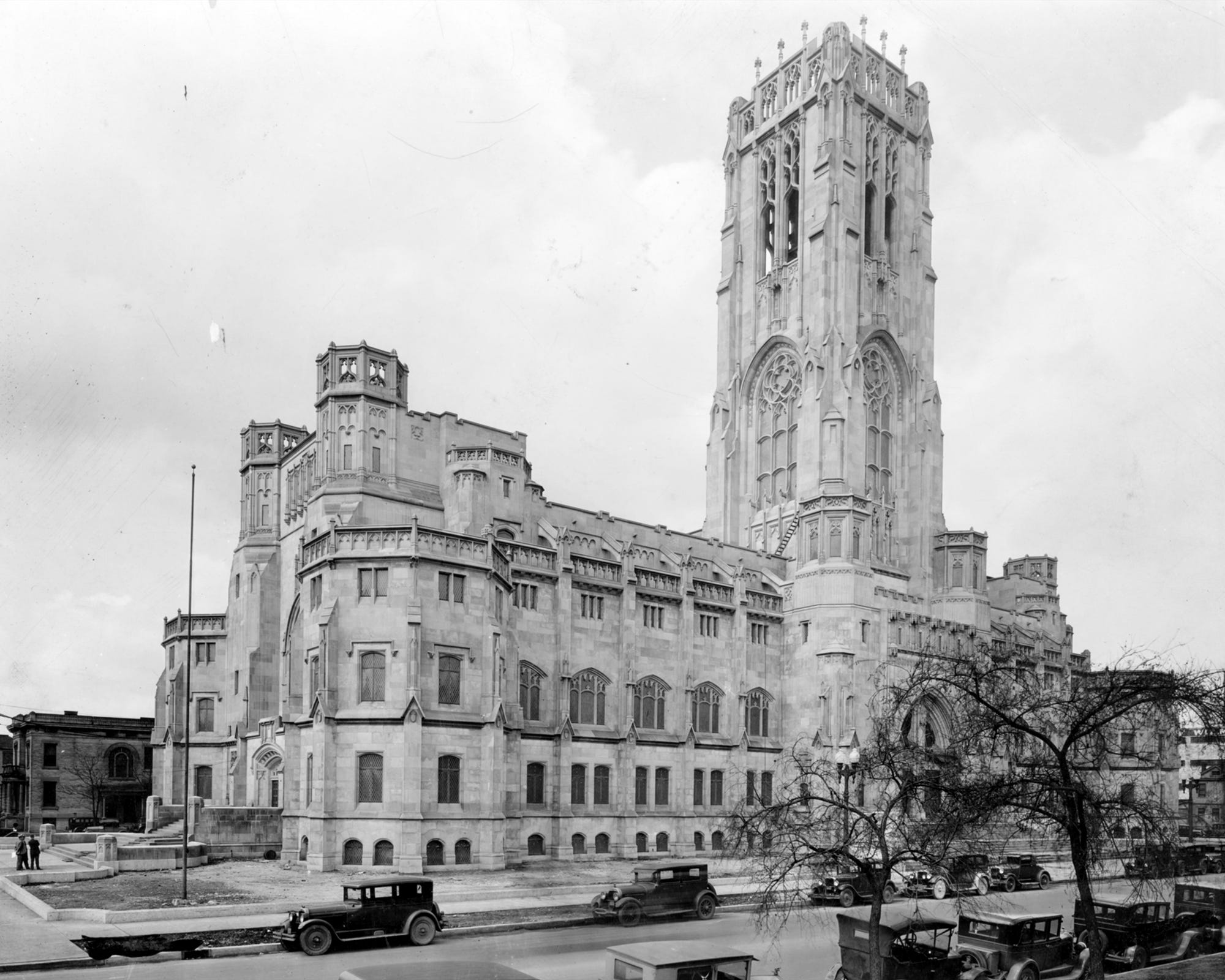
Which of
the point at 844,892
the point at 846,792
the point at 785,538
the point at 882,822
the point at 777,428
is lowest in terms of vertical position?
the point at 844,892

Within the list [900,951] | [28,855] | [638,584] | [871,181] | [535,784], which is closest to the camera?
[900,951]

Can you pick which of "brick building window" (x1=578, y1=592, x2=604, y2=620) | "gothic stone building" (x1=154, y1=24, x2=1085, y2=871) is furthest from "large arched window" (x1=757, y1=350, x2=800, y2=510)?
"brick building window" (x1=578, y1=592, x2=604, y2=620)

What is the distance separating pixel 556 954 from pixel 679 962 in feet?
34.8

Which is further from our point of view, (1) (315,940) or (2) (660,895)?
(2) (660,895)

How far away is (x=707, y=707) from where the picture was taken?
61250 mm

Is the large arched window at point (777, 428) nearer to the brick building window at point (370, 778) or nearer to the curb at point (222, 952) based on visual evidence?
the brick building window at point (370, 778)

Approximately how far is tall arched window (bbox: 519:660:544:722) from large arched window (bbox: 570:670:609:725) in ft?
5.82

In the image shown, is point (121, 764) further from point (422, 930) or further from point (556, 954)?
point (556, 954)

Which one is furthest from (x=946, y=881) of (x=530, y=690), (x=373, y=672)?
(x=530, y=690)

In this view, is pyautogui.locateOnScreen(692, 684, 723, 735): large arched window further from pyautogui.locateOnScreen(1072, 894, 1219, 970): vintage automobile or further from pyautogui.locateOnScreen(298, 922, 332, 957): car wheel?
pyautogui.locateOnScreen(298, 922, 332, 957): car wheel

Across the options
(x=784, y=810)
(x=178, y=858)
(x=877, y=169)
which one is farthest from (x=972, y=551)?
(x=784, y=810)

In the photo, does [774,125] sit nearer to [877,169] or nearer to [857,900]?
[877,169]

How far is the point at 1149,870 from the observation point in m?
21.3

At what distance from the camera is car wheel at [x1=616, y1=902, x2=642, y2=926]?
3091 cm
